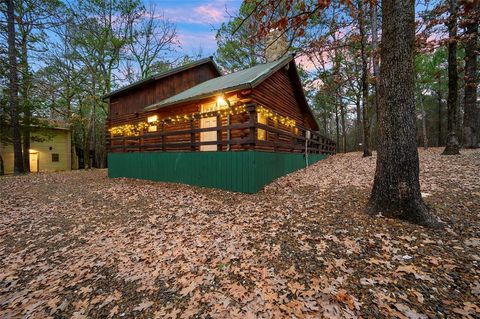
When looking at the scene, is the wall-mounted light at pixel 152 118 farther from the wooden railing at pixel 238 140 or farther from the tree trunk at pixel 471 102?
the tree trunk at pixel 471 102

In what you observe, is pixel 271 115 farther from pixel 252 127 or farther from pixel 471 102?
pixel 471 102

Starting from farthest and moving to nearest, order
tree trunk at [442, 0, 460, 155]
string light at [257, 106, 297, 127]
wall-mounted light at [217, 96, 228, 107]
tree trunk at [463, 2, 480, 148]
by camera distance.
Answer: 1. wall-mounted light at [217, 96, 228, 107]
2. tree trunk at [463, 2, 480, 148]
3. tree trunk at [442, 0, 460, 155]
4. string light at [257, 106, 297, 127]

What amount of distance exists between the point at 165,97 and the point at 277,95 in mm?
7946

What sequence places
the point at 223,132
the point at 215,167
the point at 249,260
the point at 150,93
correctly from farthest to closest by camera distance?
the point at 150,93 → the point at 223,132 → the point at 215,167 → the point at 249,260

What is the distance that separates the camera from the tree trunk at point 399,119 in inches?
151

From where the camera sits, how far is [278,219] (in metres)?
4.63

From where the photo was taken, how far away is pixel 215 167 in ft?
25.1

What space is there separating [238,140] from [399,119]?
4.33m

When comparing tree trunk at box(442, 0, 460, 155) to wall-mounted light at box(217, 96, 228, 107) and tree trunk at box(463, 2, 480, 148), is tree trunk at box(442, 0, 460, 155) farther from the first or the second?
wall-mounted light at box(217, 96, 228, 107)

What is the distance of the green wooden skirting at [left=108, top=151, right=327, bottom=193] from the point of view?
22.7 ft

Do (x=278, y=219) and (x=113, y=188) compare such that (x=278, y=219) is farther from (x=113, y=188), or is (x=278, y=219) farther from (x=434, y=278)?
(x=113, y=188)

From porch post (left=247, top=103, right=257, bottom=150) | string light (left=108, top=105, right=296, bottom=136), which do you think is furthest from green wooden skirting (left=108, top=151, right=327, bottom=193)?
string light (left=108, top=105, right=296, bottom=136)

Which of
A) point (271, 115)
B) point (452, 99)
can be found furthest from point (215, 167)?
point (452, 99)

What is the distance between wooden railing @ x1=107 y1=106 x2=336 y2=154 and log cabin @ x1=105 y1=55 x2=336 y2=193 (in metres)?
0.03
